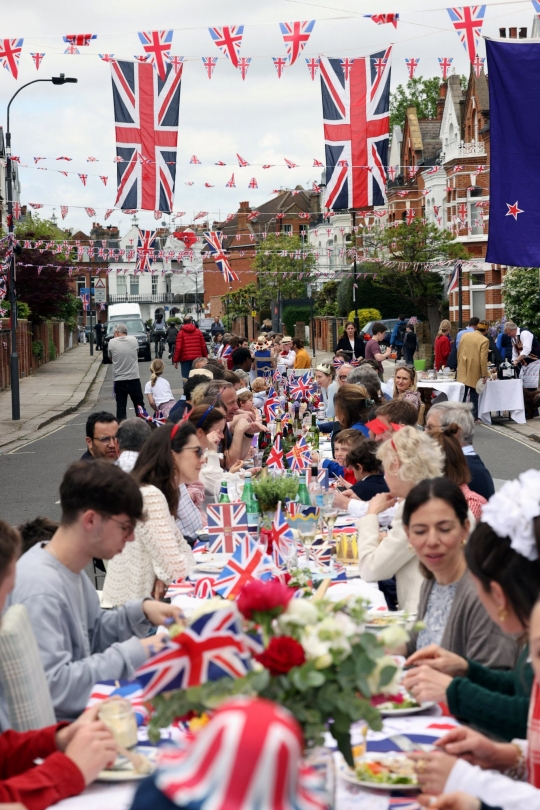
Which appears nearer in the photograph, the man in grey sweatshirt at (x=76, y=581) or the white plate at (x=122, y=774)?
the white plate at (x=122, y=774)

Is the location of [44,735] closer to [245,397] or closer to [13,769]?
[13,769]

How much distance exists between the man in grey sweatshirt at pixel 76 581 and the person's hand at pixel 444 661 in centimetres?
81

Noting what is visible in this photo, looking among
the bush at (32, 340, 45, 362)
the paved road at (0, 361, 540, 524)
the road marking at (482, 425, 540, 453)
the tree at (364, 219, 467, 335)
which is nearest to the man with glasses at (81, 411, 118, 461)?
the paved road at (0, 361, 540, 524)

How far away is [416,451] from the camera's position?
500 centimetres

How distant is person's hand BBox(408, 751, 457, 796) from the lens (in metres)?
2.50

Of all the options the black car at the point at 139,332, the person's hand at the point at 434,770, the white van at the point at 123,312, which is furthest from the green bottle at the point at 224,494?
the white van at the point at 123,312

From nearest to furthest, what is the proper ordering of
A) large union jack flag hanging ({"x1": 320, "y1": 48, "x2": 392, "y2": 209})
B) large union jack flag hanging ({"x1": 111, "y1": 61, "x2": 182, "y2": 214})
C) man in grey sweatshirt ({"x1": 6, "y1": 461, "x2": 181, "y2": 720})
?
man in grey sweatshirt ({"x1": 6, "y1": 461, "x2": 181, "y2": 720}) < large union jack flag hanging ({"x1": 111, "y1": 61, "x2": 182, "y2": 214}) < large union jack flag hanging ({"x1": 320, "y1": 48, "x2": 392, "y2": 209})

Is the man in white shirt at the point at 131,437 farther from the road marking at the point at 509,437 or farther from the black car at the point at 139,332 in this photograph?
the black car at the point at 139,332

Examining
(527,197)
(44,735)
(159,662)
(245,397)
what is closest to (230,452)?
(245,397)

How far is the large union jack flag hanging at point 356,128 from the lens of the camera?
16.8m

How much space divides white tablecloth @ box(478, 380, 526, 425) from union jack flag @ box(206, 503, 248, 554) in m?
14.4

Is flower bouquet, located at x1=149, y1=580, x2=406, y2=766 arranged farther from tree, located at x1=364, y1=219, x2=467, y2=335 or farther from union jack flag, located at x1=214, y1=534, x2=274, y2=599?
tree, located at x1=364, y1=219, x2=467, y2=335

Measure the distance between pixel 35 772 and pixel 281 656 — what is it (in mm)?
912

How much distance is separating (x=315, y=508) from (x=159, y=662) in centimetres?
383
